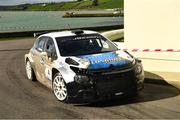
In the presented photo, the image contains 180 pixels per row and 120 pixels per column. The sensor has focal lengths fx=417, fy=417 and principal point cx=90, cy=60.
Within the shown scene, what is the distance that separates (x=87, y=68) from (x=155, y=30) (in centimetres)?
553

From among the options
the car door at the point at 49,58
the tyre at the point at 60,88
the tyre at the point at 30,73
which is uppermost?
the car door at the point at 49,58

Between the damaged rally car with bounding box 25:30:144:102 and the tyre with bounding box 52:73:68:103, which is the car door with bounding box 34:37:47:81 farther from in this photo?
the tyre with bounding box 52:73:68:103

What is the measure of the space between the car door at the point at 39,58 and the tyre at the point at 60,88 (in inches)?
51.3

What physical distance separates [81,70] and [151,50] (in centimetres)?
568

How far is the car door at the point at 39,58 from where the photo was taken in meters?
11.0

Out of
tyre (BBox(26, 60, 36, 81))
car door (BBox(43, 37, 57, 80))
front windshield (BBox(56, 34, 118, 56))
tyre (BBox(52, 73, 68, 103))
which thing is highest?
front windshield (BBox(56, 34, 118, 56))

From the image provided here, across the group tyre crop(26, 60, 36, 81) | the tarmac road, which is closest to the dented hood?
the tarmac road

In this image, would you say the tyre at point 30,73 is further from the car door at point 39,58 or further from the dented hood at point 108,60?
the dented hood at point 108,60

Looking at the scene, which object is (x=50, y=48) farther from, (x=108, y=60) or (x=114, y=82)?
(x=114, y=82)

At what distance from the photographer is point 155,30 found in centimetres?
1380

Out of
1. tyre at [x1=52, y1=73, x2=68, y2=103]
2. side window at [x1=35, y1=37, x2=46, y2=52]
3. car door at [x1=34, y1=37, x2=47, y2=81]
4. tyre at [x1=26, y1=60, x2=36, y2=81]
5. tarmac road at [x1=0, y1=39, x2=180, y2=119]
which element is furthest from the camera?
tyre at [x1=26, y1=60, x2=36, y2=81]

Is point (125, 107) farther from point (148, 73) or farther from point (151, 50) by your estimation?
point (151, 50)

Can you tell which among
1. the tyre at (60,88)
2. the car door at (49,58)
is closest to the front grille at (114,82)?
the tyre at (60,88)

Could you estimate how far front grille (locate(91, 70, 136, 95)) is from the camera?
877cm
